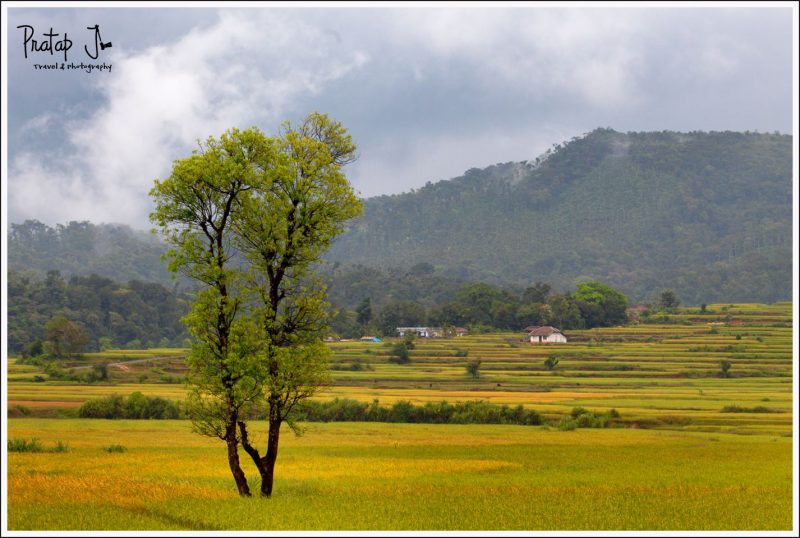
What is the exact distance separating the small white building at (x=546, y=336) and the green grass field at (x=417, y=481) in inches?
1696

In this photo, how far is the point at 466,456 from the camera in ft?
102

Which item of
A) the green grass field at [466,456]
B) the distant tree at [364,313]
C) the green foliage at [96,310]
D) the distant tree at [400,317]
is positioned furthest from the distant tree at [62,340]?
the distant tree at [400,317]

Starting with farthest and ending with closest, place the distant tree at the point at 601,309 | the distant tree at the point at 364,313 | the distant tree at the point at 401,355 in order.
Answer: the distant tree at the point at 364,313 < the distant tree at the point at 601,309 < the distant tree at the point at 401,355

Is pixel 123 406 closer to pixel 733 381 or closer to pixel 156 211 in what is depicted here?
pixel 156 211

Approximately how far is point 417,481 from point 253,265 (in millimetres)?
8378

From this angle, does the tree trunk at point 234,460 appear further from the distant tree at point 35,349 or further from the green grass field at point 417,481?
the distant tree at point 35,349

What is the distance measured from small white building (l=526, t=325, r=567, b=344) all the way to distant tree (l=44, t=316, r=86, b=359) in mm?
42433

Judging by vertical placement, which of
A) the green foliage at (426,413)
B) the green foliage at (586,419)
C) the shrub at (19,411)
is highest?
the shrub at (19,411)

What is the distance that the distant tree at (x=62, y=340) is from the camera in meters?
67.5

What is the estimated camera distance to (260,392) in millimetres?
19234

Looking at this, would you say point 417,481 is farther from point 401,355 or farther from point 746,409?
point 401,355

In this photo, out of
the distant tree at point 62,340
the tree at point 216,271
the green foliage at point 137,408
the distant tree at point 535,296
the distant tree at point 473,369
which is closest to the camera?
the tree at point 216,271

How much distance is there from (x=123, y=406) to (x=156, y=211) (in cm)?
2876

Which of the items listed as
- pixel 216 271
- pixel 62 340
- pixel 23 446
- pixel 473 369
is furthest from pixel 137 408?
pixel 216 271
